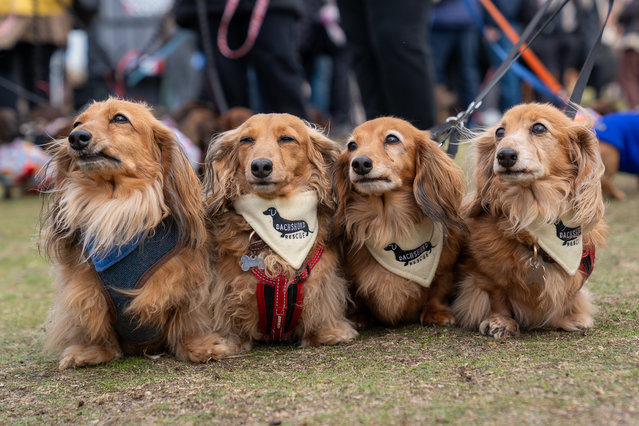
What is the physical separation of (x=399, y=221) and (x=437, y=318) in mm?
414

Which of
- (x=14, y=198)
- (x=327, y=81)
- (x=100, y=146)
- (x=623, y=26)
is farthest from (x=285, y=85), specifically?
(x=327, y=81)

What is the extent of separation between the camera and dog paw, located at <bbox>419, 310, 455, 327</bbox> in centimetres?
269

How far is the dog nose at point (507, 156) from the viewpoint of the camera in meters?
2.43

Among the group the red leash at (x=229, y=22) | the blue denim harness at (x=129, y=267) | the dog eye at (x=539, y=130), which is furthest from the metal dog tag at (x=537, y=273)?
the red leash at (x=229, y=22)

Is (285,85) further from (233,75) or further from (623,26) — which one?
(623,26)

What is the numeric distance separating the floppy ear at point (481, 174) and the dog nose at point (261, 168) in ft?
2.72

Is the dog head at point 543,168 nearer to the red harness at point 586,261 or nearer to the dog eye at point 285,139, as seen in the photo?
the red harness at point 586,261

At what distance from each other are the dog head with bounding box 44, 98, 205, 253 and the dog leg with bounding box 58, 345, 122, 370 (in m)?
0.42

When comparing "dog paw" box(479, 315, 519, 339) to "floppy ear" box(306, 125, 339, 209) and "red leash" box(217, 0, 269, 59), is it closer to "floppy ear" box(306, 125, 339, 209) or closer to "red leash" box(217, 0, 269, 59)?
"floppy ear" box(306, 125, 339, 209)

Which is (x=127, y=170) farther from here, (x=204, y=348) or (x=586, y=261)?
(x=586, y=261)

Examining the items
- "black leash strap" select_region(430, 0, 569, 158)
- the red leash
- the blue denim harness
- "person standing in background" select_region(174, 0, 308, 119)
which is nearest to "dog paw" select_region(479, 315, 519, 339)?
"black leash strap" select_region(430, 0, 569, 158)

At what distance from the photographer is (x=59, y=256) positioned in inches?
96.3

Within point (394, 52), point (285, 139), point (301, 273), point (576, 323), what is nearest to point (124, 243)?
point (301, 273)

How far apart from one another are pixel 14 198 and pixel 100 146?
5.33 m
